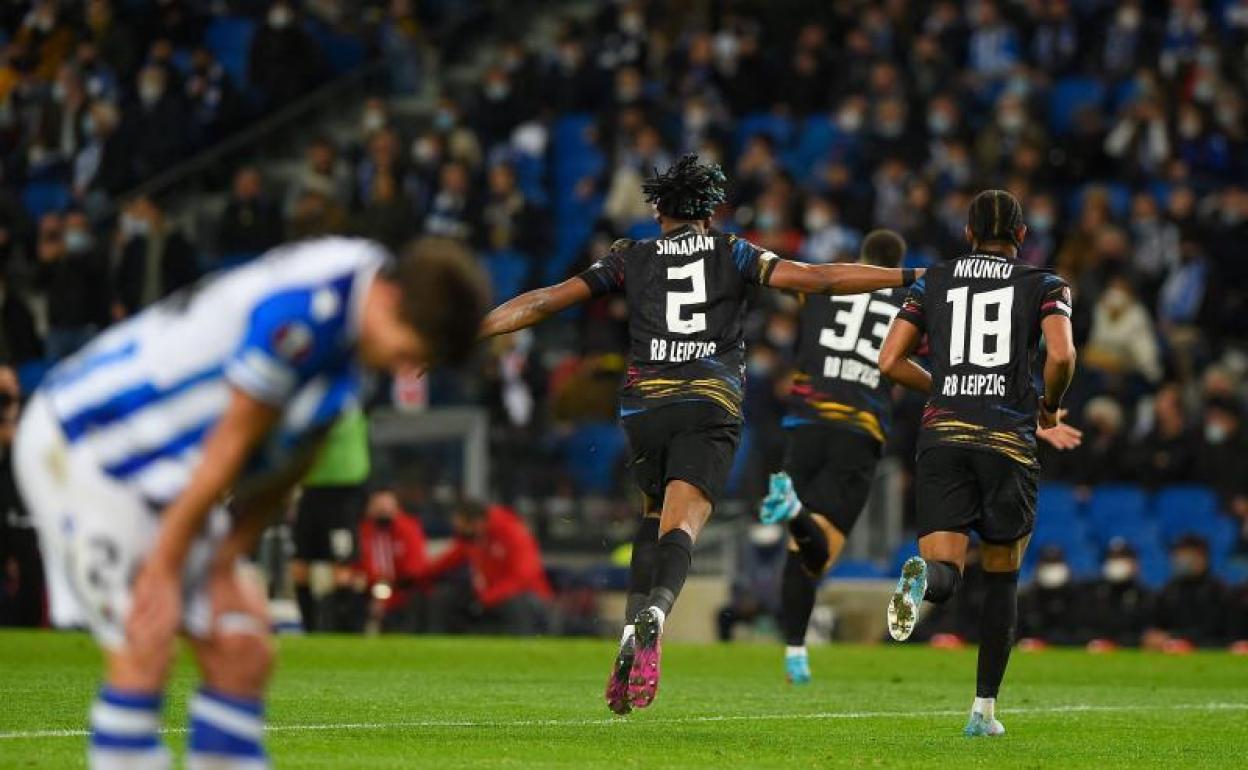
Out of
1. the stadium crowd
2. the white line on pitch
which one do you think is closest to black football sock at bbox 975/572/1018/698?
the white line on pitch

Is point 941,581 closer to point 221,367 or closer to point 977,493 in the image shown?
point 977,493

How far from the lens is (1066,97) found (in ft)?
80.7

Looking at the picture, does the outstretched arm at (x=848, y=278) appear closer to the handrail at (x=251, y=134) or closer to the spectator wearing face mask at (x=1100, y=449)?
the spectator wearing face mask at (x=1100, y=449)

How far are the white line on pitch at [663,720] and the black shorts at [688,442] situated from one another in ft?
3.37

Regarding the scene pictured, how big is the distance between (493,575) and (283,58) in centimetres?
1056

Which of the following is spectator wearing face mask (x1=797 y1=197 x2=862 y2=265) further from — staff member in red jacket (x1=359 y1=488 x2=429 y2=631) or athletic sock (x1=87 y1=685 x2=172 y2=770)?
athletic sock (x1=87 y1=685 x2=172 y2=770)

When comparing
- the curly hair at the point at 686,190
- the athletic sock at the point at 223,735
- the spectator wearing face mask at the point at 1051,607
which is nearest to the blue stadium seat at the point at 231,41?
the spectator wearing face mask at the point at 1051,607

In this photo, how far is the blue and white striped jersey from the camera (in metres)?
4.89

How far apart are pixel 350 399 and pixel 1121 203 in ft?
62.4

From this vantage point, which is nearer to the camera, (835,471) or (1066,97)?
(835,471)

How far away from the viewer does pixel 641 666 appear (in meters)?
9.11

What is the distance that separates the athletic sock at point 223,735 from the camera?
16.5 feet

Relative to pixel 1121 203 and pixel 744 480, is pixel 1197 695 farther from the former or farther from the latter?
pixel 1121 203

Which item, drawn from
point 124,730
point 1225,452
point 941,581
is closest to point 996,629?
point 941,581
